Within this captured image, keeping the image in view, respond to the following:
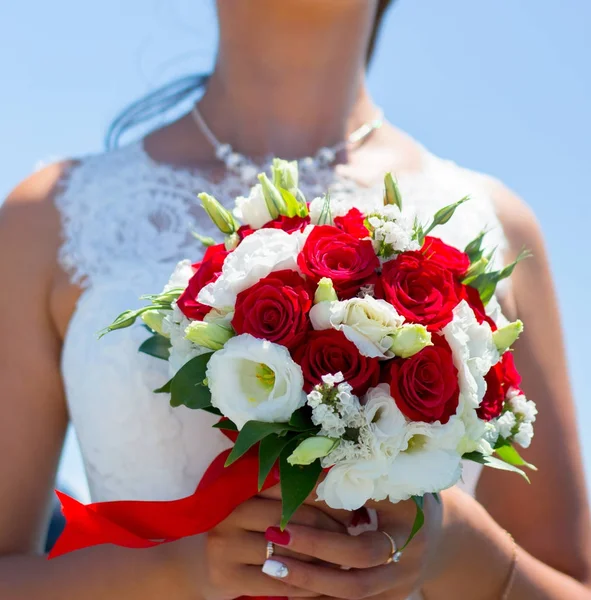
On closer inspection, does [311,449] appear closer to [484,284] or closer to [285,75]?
[484,284]

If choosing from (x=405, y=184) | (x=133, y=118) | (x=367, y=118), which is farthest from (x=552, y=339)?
(x=133, y=118)

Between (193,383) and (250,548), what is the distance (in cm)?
43

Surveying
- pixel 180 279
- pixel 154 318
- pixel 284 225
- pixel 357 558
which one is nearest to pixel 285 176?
pixel 284 225

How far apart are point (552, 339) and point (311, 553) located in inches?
56.5

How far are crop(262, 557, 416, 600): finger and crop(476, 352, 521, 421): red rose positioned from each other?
0.48 metres

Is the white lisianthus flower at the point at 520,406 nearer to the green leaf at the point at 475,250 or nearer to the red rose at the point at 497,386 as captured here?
the red rose at the point at 497,386

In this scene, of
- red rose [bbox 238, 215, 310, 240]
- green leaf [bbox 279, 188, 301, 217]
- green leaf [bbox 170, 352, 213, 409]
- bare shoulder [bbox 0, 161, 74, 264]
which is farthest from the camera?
bare shoulder [bbox 0, 161, 74, 264]

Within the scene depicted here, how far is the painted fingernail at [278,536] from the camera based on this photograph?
6.31 ft

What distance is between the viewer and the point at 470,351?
1.80 metres

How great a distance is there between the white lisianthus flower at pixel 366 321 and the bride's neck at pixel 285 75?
158 cm

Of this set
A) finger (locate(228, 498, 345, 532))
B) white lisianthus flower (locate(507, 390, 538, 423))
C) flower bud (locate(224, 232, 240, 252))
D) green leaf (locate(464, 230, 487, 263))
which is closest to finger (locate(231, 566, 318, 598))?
finger (locate(228, 498, 345, 532))

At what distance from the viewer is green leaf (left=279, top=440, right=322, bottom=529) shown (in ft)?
5.66

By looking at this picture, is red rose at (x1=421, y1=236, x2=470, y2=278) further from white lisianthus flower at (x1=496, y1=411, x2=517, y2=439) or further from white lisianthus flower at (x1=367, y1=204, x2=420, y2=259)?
white lisianthus flower at (x1=496, y1=411, x2=517, y2=439)

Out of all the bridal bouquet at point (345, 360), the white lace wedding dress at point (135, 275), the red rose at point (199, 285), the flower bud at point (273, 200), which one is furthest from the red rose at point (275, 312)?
the white lace wedding dress at point (135, 275)
